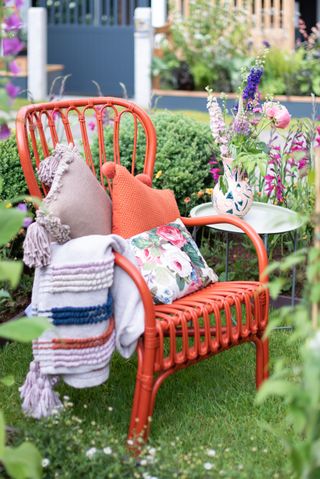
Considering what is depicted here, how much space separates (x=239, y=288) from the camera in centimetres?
341

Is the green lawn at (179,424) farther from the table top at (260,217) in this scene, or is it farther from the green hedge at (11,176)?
the green hedge at (11,176)

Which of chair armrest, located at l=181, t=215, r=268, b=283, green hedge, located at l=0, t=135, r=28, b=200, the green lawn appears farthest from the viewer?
green hedge, located at l=0, t=135, r=28, b=200

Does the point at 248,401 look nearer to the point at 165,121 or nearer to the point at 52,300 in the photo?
the point at 52,300

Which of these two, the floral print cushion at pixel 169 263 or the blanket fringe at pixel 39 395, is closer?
the blanket fringe at pixel 39 395

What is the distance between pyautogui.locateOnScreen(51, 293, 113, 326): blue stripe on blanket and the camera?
2979mm

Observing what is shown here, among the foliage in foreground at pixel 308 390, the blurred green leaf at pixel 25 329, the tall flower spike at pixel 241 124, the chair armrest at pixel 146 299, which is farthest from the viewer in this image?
the tall flower spike at pixel 241 124

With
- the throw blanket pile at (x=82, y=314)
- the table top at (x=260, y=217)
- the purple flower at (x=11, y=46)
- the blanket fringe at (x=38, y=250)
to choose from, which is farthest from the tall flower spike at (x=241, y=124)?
the purple flower at (x=11, y=46)

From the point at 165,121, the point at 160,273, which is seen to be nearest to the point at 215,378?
the point at 160,273

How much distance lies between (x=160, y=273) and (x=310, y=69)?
22.4 feet

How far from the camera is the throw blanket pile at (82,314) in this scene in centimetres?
298

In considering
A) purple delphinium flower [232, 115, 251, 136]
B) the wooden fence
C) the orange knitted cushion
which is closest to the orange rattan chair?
the orange knitted cushion

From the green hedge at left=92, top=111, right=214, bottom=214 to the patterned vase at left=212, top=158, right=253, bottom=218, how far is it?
2.15 ft

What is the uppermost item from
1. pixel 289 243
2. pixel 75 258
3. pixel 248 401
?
pixel 75 258

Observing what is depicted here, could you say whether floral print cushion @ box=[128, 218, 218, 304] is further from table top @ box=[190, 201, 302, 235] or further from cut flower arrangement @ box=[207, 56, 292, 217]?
cut flower arrangement @ box=[207, 56, 292, 217]
